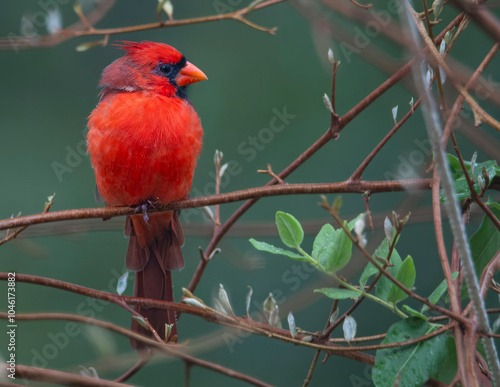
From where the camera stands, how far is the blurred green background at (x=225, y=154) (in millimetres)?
3438

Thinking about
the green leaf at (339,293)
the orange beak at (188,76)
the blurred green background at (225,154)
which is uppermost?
the green leaf at (339,293)

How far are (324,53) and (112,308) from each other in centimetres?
292

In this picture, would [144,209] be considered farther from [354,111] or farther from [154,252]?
[354,111]

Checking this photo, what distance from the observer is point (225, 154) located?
4.04 meters

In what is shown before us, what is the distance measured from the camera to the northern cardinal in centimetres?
223

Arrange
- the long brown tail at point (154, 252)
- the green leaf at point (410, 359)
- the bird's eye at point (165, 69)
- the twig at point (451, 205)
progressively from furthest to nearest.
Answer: the bird's eye at point (165, 69)
the long brown tail at point (154, 252)
the green leaf at point (410, 359)
the twig at point (451, 205)

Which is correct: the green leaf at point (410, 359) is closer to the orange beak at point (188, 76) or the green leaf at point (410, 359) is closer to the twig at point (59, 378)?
the twig at point (59, 378)

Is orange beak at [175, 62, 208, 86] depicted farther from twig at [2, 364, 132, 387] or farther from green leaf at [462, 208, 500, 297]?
twig at [2, 364, 132, 387]

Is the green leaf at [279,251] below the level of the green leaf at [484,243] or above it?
below

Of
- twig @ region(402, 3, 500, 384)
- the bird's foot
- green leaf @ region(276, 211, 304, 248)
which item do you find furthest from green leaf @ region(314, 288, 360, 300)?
the bird's foot

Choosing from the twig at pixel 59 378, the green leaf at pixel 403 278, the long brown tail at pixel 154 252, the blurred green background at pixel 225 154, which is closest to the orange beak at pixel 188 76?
the long brown tail at pixel 154 252

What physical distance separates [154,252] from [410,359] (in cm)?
155

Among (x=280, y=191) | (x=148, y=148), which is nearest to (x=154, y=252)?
(x=148, y=148)

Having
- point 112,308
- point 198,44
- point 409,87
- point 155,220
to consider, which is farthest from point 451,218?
point 198,44
